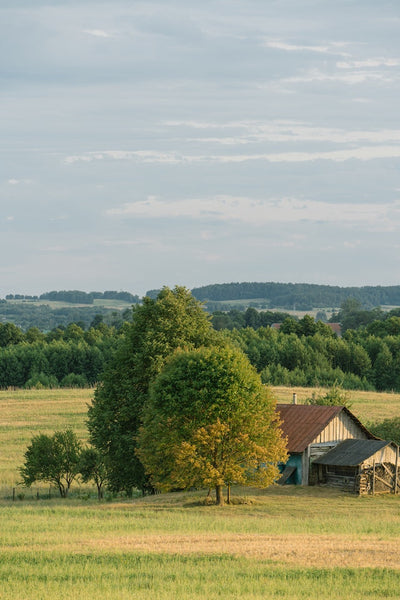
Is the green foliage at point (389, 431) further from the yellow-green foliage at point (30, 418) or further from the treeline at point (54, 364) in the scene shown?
the treeline at point (54, 364)

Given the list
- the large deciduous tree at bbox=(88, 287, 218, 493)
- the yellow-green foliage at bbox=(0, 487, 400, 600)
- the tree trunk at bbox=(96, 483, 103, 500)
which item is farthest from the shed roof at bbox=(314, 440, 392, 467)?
the tree trunk at bbox=(96, 483, 103, 500)

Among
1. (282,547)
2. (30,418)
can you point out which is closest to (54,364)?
(30,418)

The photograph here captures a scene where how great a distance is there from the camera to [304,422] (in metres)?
53.0

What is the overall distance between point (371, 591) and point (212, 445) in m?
22.0

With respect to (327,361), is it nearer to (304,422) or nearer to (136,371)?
(304,422)

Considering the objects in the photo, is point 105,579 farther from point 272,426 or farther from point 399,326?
point 399,326

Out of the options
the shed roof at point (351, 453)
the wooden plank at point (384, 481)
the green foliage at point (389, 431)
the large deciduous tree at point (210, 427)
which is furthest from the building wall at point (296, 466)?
the green foliage at point (389, 431)

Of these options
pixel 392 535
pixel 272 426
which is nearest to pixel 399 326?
pixel 272 426

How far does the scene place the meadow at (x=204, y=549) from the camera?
71.4 feet

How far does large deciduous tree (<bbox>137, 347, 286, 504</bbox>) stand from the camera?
4300 cm

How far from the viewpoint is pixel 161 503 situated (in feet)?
144

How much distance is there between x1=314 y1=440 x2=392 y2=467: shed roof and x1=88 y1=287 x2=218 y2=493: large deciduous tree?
9.94 metres

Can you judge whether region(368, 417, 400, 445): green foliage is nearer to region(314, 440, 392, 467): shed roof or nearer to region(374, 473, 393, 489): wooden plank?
region(314, 440, 392, 467): shed roof

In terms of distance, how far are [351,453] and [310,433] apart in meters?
2.74
